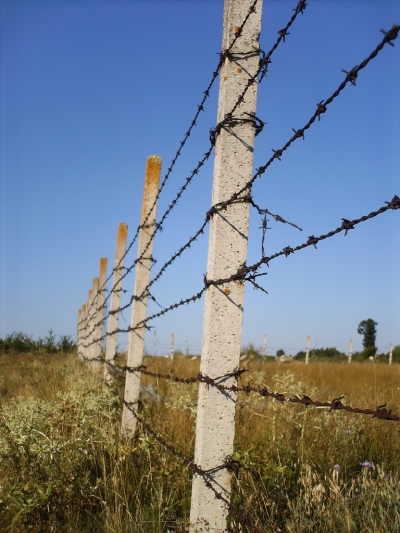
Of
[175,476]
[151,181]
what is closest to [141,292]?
[151,181]

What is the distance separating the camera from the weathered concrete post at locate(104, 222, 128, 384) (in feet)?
22.6

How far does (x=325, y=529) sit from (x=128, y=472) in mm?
1527

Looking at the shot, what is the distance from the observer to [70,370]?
8.26 meters

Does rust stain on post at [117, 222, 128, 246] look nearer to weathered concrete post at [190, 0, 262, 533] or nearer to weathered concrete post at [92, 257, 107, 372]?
weathered concrete post at [92, 257, 107, 372]

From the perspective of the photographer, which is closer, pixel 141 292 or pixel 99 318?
pixel 141 292

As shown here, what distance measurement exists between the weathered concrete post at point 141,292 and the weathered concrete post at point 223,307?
7.52ft

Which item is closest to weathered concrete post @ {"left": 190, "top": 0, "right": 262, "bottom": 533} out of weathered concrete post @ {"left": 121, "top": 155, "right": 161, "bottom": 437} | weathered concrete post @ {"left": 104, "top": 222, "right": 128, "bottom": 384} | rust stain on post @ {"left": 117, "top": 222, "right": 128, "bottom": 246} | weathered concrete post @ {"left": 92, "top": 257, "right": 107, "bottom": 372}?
weathered concrete post @ {"left": 121, "top": 155, "right": 161, "bottom": 437}

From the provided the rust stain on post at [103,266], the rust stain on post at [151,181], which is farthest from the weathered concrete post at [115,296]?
the rust stain on post at [103,266]

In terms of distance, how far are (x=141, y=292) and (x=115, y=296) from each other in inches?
101

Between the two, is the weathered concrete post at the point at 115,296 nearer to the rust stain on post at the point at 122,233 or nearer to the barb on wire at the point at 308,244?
the rust stain on post at the point at 122,233

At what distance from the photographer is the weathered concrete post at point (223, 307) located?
2.13 m

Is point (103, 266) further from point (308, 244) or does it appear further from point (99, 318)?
point (308, 244)

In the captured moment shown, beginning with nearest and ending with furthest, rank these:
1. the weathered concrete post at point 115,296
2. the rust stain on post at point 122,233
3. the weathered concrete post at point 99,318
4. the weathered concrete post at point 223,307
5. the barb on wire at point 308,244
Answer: the barb on wire at point 308,244 → the weathered concrete post at point 223,307 → the weathered concrete post at point 115,296 → the rust stain on post at point 122,233 → the weathered concrete post at point 99,318

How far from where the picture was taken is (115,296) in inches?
278
